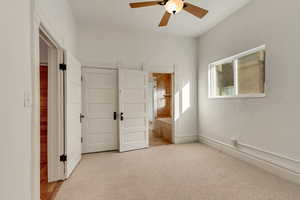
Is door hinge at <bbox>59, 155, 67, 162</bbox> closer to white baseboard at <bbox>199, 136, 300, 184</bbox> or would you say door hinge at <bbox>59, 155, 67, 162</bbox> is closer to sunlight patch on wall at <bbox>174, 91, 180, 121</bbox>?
sunlight patch on wall at <bbox>174, 91, 180, 121</bbox>

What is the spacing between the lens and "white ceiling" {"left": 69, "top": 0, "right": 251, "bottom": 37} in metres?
2.95

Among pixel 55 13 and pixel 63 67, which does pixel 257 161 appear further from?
pixel 55 13

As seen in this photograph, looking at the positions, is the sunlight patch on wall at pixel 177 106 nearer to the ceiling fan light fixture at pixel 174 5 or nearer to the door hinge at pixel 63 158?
the ceiling fan light fixture at pixel 174 5

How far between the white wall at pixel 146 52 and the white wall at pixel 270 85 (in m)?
0.95

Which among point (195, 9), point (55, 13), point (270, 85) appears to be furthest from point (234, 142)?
point (55, 13)

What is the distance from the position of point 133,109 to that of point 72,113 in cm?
152

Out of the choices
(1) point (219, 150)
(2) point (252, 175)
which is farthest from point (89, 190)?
(1) point (219, 150)

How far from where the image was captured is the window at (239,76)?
2.92m

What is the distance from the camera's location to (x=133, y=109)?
155 inches

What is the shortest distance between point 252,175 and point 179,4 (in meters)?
2.80

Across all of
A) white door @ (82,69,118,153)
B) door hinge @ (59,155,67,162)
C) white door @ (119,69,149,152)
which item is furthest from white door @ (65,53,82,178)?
white door @ (119,69,149,152)
